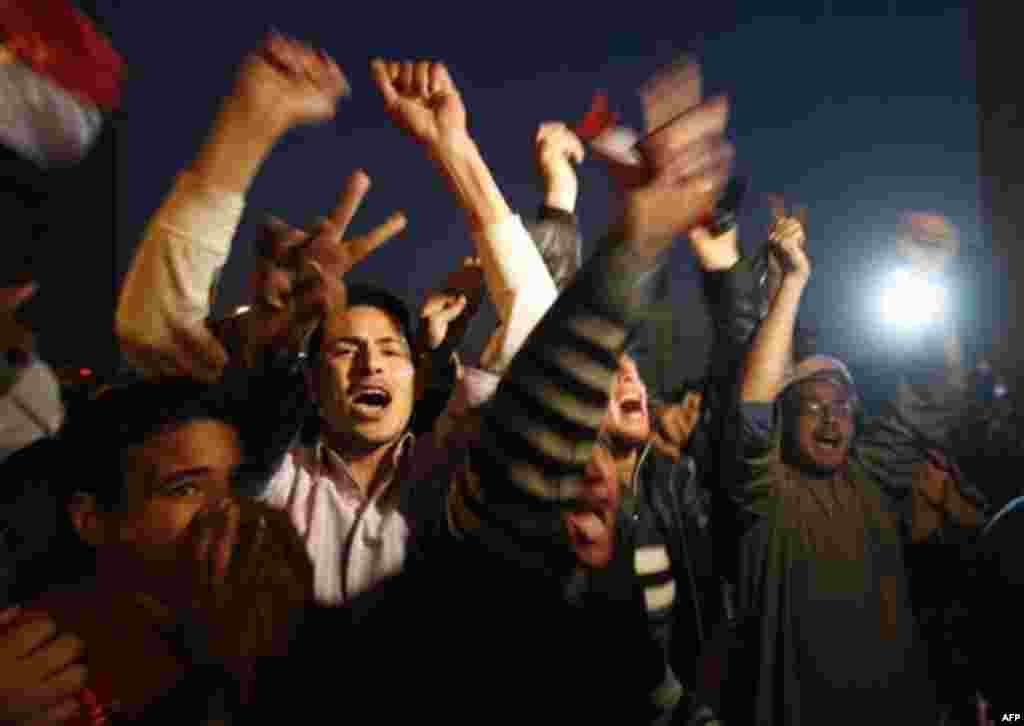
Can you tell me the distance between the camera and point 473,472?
1.31 metres

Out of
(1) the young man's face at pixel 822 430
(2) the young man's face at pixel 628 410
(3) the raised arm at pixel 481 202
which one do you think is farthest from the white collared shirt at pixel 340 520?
(1) the young man's face at pixel 822 430

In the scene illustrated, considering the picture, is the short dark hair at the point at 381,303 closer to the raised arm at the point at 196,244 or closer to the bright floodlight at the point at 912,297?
the raised arm at the point at 196,244

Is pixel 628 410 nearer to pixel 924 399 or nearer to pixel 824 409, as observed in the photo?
pixel 824 409

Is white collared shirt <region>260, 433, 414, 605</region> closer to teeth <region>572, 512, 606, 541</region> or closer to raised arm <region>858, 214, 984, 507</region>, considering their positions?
teeth <region>572, 512, 606, 541</region>

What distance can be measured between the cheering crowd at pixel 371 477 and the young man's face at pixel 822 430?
3.02ft

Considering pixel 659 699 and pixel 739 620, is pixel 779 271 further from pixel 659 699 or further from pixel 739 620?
pixel 659 699

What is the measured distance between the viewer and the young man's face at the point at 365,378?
1.75 metres

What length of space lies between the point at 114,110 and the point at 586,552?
1.32m

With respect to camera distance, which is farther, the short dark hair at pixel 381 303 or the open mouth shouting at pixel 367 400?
the short dark hair at pixel 381 303

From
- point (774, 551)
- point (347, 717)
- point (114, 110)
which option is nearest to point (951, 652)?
point (774, 551)

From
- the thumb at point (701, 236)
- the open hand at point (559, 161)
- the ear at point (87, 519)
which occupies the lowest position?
the ear at point (87, 519)

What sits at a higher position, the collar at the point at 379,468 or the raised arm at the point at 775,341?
the raised arm at the point at 775,341

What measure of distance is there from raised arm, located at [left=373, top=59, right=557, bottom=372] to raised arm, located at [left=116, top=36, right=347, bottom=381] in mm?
316

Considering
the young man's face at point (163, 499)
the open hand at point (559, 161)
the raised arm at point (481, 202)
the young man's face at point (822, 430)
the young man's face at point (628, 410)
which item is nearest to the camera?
the young man's face at point (163, 499)
